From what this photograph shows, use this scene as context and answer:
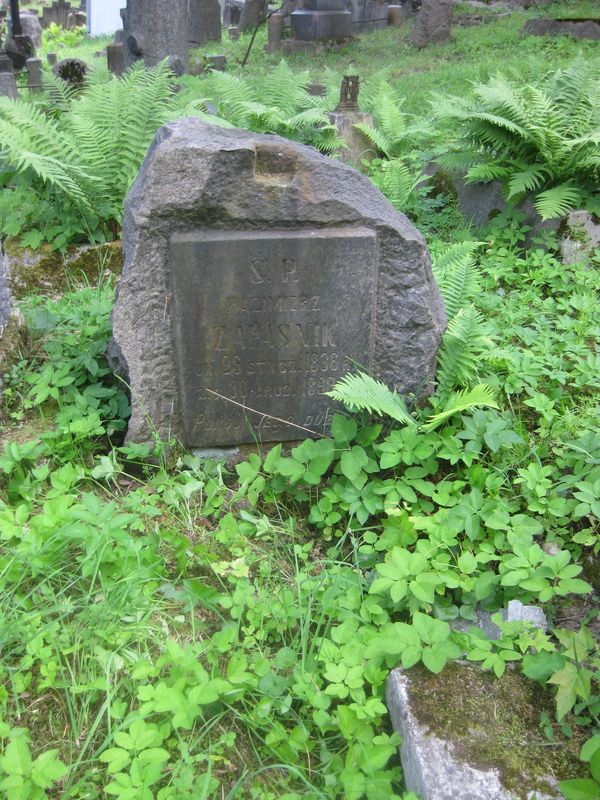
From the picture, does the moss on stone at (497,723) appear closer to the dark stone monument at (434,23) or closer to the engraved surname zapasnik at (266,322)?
the engraved surname zapasnik at (266,322)

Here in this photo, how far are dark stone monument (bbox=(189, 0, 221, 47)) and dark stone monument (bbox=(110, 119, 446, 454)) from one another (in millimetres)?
13283

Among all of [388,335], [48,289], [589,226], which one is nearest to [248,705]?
[388,335]

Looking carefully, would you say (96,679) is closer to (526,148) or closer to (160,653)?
(160,653)

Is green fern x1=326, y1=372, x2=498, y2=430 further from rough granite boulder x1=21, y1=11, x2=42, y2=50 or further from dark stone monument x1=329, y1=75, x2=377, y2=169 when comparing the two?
rough granite boulder x1=21, y1=11, x2=42, y2=50

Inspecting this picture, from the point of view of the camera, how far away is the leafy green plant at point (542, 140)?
15.0 feet

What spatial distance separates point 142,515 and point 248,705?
89 cm

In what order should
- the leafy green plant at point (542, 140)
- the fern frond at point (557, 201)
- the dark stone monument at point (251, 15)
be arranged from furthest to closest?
the dark stone monument at point (251, 15)
the leafy green plant at point (542, 140)
the fern frond at point (557, 201)

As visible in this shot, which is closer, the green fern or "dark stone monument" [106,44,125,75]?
the green fern

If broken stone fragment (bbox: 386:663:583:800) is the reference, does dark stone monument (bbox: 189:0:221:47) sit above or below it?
above

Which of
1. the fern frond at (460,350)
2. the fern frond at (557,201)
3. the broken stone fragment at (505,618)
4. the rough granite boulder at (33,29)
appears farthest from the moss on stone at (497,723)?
the rough granite boulder at (33,29)

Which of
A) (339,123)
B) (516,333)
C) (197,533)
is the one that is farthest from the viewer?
(339,123)

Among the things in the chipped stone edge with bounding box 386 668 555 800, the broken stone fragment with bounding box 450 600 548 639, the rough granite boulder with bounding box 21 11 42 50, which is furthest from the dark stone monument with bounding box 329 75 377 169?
the rough granite boulder with bounding box 21 11 42 50

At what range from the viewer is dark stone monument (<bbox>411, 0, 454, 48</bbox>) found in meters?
11.9

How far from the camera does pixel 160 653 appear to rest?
2.26m
